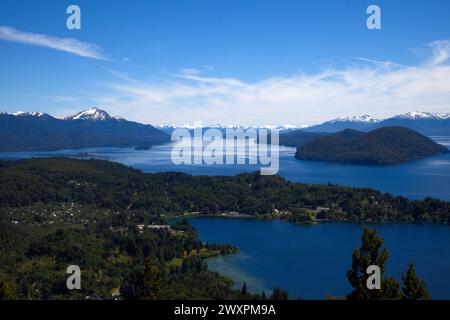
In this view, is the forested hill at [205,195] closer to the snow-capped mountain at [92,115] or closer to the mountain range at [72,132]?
the mountain range at [72,132]

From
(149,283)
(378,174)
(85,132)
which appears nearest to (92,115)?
(85,132)

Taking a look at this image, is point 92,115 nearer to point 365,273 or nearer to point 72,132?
point 72,132

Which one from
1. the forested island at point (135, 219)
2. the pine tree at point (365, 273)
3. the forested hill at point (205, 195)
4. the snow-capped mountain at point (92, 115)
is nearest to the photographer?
the pine tree at point (365, 273)

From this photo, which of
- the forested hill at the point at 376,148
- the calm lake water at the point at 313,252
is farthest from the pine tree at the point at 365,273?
the forested hill at the point at 376,148

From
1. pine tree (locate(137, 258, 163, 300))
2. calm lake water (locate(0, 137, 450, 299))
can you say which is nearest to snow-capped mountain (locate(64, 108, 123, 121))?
calm lake water (locate(0, 137, 450, 299))

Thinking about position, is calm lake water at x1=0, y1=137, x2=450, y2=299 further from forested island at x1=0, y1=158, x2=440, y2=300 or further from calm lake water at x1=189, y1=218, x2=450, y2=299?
Answer: forested island at x1=0, y1=158, x2=440, y2=300

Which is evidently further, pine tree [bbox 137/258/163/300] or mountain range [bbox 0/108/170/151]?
mountain range [bbox 0/108/170/151]
